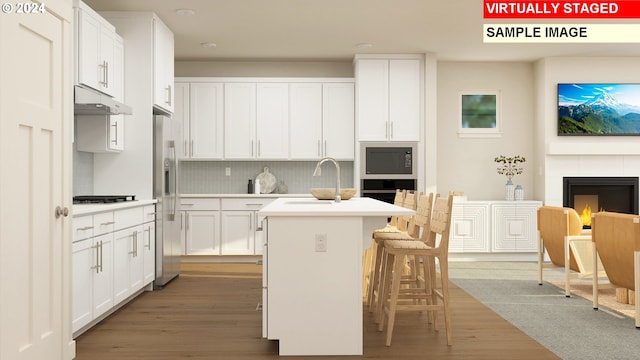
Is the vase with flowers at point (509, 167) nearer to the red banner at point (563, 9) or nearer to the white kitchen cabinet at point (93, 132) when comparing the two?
the red banner at point (563, 9)

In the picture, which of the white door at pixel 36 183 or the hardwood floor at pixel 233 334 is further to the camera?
the hardwood floor at pixel 233 334

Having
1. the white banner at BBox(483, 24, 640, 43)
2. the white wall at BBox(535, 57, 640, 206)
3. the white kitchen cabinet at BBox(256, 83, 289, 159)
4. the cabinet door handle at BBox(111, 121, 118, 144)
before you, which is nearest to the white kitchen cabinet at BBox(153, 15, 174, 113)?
the cabinet door handle at BBox(111, 121, 118, 144)

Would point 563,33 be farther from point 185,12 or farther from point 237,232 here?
point 237,232

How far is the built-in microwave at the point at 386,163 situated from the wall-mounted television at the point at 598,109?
2.13 metres

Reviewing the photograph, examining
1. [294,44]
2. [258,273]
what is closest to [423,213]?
[258,273]

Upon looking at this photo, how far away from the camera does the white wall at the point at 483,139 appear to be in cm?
880

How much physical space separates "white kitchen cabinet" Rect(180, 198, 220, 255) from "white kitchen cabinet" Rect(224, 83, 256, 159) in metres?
0.76

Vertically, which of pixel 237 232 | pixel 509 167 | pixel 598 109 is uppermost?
pixel 598 109

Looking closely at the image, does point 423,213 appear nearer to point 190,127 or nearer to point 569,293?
point 569,293

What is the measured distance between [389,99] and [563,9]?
8.63 feet

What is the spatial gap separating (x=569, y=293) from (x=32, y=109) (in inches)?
190

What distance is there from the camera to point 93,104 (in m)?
4.80

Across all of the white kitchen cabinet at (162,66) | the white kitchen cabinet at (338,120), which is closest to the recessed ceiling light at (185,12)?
the white kitchen cabinet at (162,66)

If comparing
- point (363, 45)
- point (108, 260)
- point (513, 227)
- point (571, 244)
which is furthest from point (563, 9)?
point (108, 260)
